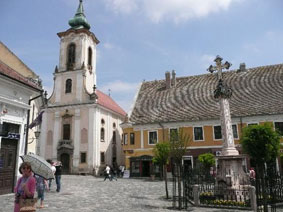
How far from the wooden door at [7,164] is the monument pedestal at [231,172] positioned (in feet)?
35.0

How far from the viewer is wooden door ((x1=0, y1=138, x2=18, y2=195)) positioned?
507 inches

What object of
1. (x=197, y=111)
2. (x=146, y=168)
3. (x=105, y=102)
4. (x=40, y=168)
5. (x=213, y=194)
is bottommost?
(x=213, y=194)

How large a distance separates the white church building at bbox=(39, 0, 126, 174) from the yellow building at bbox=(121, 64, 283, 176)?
5.23 m

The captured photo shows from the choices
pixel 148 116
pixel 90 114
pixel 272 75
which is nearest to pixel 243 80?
pixel 272 75

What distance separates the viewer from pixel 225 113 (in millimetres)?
13469

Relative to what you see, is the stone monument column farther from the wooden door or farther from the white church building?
the white church building

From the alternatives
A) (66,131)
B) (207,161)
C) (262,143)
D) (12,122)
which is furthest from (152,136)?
(262,143)

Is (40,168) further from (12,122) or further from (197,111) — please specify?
(197,111)

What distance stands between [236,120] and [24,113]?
20.5 meters

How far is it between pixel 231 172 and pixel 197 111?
56.3 feet

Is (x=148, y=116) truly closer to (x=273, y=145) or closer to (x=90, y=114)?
(x=90, y=114)

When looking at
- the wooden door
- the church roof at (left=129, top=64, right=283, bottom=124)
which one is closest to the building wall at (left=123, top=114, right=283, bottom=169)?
the church roof at (left=129, top=64, right=283, bottom=124)

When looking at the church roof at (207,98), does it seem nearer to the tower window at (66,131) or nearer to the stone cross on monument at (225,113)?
the tower window at (66,131)

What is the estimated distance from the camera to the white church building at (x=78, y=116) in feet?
109
